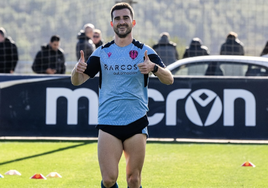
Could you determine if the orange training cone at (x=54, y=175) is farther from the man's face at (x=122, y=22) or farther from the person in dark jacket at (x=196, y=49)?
the person in dark jacket at (x=196, y=49)

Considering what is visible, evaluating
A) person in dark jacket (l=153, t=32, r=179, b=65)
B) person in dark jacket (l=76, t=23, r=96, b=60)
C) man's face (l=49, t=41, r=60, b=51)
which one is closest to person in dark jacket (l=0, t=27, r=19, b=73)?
man's face (l=49, t=41, r=60, b=51)

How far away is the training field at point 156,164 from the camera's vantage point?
7539 mm

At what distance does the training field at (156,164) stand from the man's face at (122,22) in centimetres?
250

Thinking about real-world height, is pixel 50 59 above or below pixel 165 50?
below

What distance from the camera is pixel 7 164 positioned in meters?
9.01

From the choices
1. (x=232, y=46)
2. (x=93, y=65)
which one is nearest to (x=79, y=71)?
(x=93, y=65)

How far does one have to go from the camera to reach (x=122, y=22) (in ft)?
18.2

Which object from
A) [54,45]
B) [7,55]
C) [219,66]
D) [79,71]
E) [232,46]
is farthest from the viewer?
[232,46]

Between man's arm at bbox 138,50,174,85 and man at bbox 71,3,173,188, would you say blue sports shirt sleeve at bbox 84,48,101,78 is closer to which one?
man at bbox 71,3,173,188

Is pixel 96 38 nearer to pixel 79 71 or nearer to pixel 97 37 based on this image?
pixel 97 37

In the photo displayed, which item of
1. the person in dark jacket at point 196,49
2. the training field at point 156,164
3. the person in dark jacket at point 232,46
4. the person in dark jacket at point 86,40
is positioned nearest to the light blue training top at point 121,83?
the training field at point 156,164

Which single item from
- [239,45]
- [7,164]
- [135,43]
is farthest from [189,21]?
[135,43]

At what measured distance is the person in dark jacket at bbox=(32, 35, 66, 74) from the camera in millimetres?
13586

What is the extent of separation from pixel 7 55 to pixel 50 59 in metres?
1.03
